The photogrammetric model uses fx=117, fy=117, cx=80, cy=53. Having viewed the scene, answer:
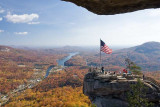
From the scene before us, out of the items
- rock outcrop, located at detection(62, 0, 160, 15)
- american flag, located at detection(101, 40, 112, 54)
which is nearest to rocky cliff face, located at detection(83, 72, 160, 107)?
american flag, located at detection(101, 40, 112, 54)

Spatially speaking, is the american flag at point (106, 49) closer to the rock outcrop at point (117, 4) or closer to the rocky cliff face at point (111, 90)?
the rocky cliff face at point (111, 90)

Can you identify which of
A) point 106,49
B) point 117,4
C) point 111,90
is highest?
point 117,4

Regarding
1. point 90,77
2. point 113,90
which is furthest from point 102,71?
point 113,90

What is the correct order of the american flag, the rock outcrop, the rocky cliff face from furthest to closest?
the american flag < the rocky cliff face < the rock outcrop

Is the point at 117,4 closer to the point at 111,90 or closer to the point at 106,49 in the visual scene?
the point at 106,49

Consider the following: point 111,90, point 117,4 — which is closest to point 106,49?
point 111,90

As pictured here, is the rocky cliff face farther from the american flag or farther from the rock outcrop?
the rock outcrop

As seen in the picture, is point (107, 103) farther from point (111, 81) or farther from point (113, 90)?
point (111, 81)

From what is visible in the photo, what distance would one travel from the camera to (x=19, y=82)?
455 feet

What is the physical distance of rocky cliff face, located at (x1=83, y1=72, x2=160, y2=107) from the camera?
23.9m

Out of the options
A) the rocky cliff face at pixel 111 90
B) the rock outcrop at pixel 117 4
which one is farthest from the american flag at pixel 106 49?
the rock outcrop at pixel 117 4

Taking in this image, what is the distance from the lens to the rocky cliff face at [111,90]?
78.3 feet

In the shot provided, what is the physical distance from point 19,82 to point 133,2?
15459 cm

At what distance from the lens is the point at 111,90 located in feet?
84.5
